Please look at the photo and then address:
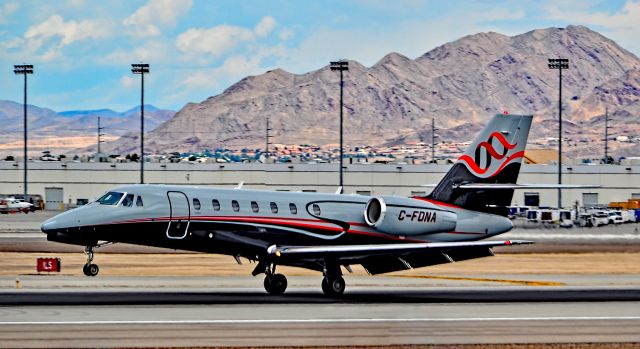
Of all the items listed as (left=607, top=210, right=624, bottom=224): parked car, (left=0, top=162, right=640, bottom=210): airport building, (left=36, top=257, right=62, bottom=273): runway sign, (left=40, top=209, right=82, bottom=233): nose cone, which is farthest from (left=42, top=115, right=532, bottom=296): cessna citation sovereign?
(left=0, top=162, right=640, bottom=210): airport building

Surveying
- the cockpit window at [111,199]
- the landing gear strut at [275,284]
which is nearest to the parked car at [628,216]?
the landing gear strut at [275,284]

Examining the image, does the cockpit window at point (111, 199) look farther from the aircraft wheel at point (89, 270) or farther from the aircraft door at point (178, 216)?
the aircraft wheel at point (89, 270)

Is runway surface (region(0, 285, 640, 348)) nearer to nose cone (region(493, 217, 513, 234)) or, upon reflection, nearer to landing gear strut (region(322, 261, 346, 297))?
landing gear strut (region(322, 261, 346, 297))

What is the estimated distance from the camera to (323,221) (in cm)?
4147

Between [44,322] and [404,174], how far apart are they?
112 m

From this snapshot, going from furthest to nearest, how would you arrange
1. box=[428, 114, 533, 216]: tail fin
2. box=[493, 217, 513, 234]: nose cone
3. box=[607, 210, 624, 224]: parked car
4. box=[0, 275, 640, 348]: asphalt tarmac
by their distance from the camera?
box=[607, 210, 624, 224]: parked car < box=[493, 217, 513, 234]: nose cone < box=[428, 114, 533, 216]: tail fin < box=[0, 275, 640, 348]: asphalt tarmac

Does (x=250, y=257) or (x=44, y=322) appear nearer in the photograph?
(x=44, y=322)

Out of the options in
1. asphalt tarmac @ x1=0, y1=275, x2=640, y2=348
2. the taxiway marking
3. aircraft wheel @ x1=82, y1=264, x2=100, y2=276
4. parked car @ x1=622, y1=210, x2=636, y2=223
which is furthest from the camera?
parked car @ x1=622, y1=210, x2=636, y2=223

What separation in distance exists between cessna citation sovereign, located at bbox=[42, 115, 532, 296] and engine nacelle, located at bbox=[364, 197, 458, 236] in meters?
0.04

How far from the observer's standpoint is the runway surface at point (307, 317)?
2770cm

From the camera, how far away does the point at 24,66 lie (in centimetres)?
12775

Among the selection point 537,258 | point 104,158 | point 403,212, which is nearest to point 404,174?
point 104,158

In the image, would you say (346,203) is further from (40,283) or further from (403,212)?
(40,283)

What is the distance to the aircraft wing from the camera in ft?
126
